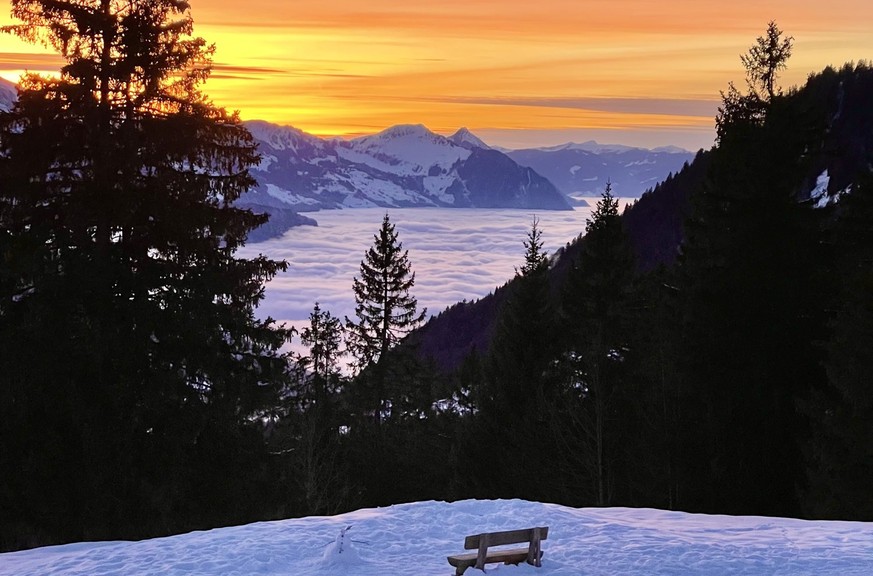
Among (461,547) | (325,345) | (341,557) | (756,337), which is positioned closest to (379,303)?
(325,345)

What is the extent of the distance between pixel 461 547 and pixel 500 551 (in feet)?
4.50

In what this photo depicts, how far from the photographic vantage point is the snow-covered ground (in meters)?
12.9

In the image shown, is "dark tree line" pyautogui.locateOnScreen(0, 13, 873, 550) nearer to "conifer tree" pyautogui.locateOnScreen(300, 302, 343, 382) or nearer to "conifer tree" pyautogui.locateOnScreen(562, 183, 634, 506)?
"conifer tree" pyautogui.locateOnScreen(562, 183, 634, 506)

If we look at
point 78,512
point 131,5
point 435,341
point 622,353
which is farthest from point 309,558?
point 435,341

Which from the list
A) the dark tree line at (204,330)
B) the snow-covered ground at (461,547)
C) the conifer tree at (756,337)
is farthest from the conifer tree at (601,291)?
the snow-covered ground at (461,547)

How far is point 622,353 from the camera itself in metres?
34.5

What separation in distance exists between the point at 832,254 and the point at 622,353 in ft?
35.8

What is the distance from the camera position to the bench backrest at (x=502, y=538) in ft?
40.6

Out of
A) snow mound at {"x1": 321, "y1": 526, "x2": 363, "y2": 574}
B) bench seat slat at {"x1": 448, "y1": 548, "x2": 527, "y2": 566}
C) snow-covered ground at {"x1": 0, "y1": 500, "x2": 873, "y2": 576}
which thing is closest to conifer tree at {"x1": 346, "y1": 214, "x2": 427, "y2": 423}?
snow-covered ground at {"x1": 0, "y1": 500, "x2": 873, "y2": 576}

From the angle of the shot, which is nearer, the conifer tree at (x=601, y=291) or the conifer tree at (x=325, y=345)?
the conifer tree at (x=601, y=291)

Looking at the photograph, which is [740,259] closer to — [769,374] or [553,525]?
[769,374]

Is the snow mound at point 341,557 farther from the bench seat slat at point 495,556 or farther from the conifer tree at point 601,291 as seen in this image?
the conifer tree at point 601,291

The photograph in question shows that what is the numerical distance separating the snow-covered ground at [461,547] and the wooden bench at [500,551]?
0.16 m

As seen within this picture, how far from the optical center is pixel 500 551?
12.9m
